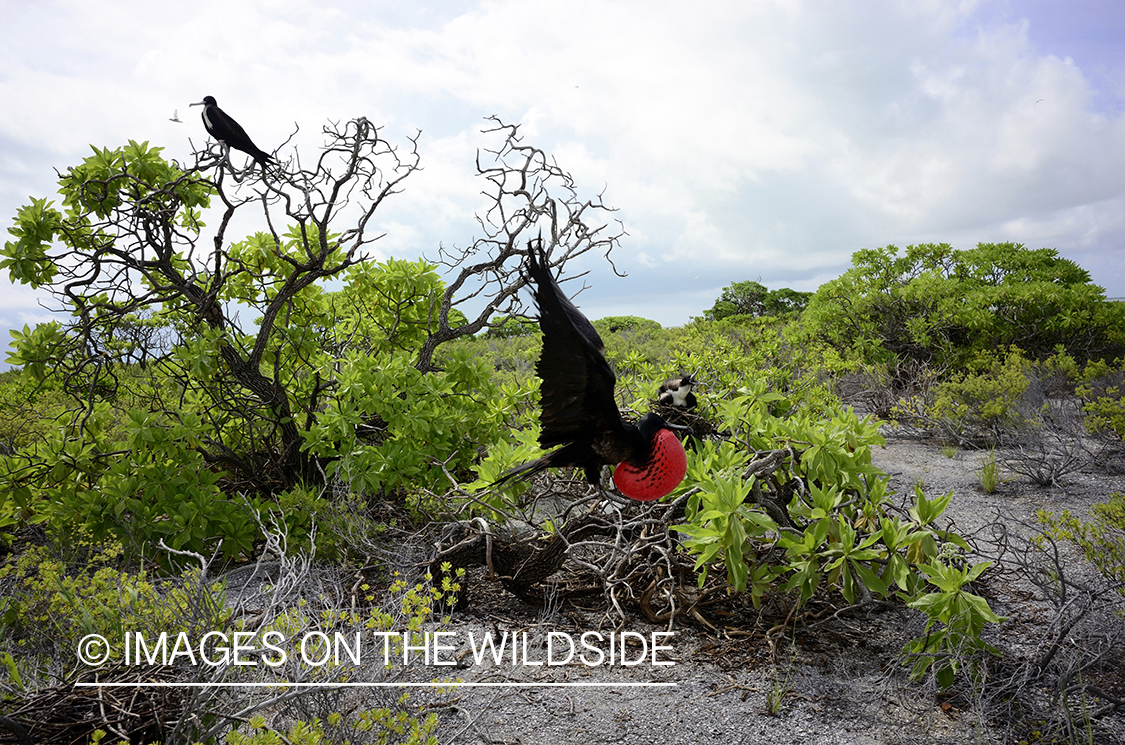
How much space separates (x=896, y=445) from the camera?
6352 millimetres

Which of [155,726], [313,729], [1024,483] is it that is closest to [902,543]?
[313,729]

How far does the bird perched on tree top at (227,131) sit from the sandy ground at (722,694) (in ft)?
10.2

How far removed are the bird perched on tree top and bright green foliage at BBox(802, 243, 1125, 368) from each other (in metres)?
7.98

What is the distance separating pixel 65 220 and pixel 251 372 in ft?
4.47

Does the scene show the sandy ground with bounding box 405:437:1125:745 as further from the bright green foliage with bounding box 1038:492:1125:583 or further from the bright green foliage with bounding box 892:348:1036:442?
the bright green foliage with bounding box 892:348:1036:442

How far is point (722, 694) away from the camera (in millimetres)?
2215

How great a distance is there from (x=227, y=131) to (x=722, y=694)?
4.11 m

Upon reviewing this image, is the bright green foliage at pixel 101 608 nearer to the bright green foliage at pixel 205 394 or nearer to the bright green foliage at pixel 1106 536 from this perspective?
the bright green foliage at pixel 205 394

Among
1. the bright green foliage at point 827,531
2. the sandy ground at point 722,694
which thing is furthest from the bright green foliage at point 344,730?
the bright green foliage at point 827,531

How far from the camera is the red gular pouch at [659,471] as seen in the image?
1.93m

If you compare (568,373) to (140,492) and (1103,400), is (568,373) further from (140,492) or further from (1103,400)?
(1103,400)

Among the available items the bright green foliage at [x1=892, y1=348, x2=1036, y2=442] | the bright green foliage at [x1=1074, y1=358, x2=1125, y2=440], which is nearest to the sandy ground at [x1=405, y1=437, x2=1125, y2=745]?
the bright green foliage at [x1=1074, y1=358, x2=1125, y2=440]

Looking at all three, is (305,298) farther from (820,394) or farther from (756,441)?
(820,394)

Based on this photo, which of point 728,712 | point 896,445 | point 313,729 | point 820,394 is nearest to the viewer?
point 313,729
